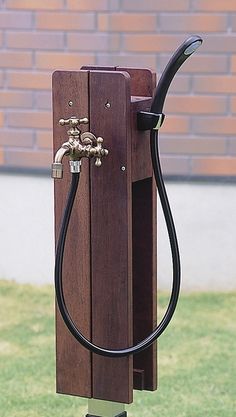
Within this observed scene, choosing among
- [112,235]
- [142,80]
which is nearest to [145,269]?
[112,235]

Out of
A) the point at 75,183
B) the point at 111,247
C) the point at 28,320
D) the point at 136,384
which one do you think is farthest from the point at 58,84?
the point at 28,320

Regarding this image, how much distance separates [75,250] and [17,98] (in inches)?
80.4

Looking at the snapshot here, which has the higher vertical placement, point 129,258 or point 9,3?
point 9,3

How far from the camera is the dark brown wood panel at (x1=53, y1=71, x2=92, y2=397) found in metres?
2.23

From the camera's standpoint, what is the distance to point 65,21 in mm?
4129

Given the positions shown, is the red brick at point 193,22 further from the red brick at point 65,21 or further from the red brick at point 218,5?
the red brick at point 65,21

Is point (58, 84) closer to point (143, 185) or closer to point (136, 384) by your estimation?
point (143, 185)

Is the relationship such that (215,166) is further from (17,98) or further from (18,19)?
(18,19)

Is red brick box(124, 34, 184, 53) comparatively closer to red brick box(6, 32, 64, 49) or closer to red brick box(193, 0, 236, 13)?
red brick box(193, 0, 236, 13)

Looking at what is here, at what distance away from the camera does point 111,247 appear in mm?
2242

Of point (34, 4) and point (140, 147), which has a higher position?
point (34, 4)

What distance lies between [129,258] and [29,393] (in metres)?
1.21

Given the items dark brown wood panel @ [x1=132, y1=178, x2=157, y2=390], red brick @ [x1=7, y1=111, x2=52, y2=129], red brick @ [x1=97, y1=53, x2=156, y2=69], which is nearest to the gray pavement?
red brick @ [x1=7, y1=111, x2=52, y2=129]

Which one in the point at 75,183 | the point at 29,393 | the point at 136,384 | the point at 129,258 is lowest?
the point at 29,393
